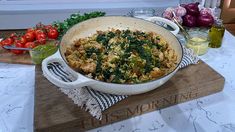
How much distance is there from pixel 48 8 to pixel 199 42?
5.47 ft

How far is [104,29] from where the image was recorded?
3.52 ft

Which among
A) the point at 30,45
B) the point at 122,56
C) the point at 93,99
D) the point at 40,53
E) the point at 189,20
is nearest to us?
the point at 93,99

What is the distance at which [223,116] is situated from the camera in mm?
813

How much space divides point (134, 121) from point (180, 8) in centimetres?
67

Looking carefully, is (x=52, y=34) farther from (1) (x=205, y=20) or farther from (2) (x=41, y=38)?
(1) (x=205, y=20)

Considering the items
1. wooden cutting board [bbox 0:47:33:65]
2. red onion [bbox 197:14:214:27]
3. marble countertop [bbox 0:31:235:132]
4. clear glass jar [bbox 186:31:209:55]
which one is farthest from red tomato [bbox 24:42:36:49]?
red onion [bbox 197:14:214:27]

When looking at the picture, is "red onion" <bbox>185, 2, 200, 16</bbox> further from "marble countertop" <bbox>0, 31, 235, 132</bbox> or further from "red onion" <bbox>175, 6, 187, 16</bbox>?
"marble countertop" <bbox>0, 31, 235, 132</bbox>

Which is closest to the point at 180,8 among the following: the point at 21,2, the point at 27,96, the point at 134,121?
the point at 134,121

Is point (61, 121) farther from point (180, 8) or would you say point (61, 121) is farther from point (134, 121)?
point (180, 8)

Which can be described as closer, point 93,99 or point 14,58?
point 93,99

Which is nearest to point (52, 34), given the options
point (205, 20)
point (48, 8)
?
point (205, 20)

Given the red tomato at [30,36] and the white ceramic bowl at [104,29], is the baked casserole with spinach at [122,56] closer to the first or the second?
the white ceramic bowl at [104,29]

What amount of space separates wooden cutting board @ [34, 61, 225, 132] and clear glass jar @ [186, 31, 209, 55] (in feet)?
0.50

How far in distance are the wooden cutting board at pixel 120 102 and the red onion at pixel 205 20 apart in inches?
13.9
